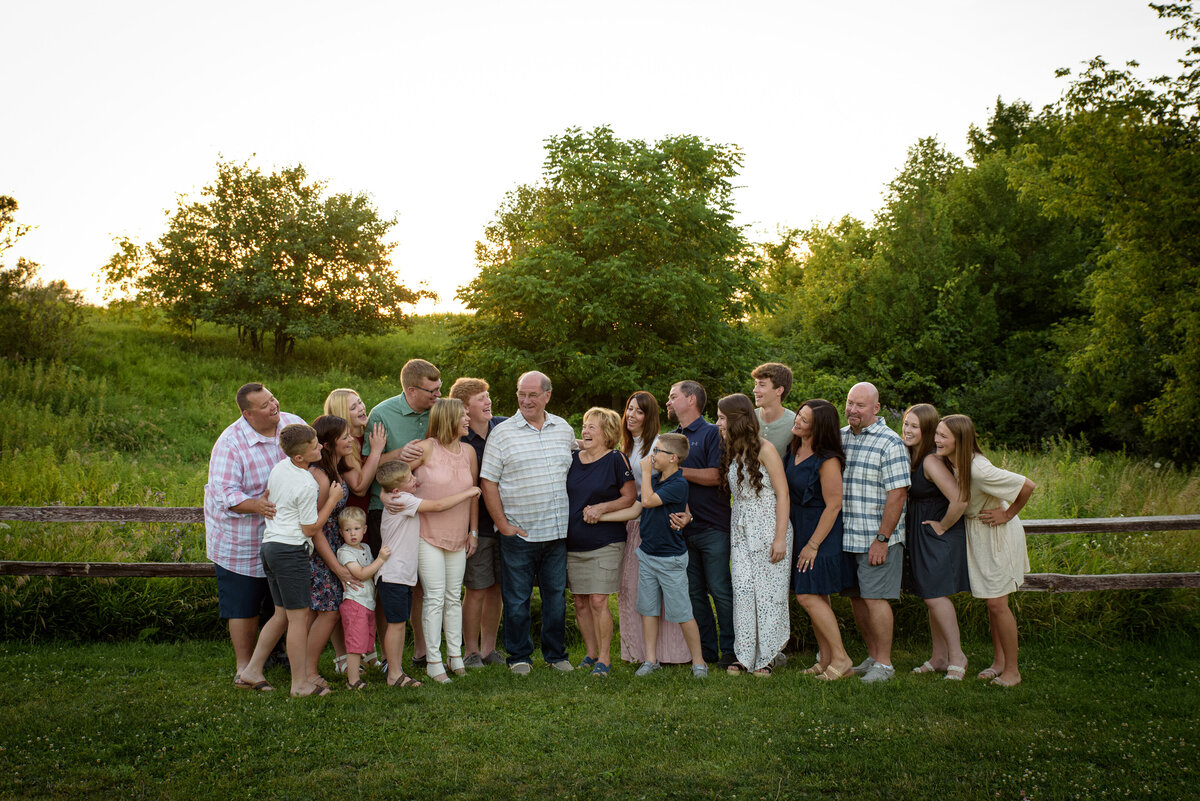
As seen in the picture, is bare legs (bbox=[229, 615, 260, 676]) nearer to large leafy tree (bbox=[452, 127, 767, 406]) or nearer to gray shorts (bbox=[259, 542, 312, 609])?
gray shorts (bbox=[259, 542, 312, 609])

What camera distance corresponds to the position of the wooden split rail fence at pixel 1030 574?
6.50 m

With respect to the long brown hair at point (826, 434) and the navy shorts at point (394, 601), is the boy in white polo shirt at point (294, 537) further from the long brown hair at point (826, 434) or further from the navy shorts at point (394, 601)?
the long brown hair at point (826, 434)

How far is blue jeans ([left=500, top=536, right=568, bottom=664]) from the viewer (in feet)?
20.2

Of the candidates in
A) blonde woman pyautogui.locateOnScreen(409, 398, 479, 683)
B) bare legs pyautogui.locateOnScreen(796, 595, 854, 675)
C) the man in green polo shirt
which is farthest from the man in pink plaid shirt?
bare legs pyautogui.locateOnScreen(796, 595, 854, 675)

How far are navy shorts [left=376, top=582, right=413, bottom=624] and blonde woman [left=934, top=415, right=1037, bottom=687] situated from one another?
410 centimetres

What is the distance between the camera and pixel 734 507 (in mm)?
6145

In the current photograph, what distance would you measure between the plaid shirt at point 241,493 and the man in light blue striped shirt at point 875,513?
4.30 meters

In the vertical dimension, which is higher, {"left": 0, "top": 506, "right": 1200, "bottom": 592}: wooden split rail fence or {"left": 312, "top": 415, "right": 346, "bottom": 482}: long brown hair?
{"left": 312, "top": 415, "right": 346, "bottom": 482}: long brown hair

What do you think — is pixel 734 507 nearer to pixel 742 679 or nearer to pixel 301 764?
pixel 742 679

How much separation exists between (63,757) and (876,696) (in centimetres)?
497

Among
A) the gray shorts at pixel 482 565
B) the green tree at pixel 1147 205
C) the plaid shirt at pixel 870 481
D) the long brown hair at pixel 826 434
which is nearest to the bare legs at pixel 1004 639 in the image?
the plaid shirt at pixel 870 481

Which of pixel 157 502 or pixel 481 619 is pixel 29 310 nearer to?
pixel 157 502

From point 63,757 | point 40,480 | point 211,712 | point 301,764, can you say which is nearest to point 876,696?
point 301,764

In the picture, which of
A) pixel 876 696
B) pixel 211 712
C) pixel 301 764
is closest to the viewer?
pixel 301 764
